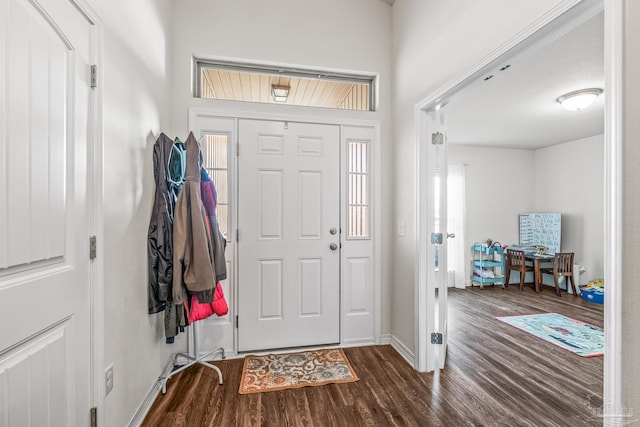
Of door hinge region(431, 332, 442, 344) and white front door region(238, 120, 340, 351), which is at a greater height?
white front door region(238, 120, 340, 351)

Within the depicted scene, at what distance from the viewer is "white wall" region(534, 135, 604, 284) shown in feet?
15.3

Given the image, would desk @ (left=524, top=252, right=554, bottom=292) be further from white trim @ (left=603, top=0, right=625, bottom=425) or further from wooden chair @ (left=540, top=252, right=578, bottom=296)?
white trim @ (left=603, top=0, right=625, bottom=425)

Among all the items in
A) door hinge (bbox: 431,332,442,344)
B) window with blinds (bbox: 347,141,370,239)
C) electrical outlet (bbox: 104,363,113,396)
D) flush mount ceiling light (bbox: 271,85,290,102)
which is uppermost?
flush mount ceiling light (bbox: 271,85,290,102)

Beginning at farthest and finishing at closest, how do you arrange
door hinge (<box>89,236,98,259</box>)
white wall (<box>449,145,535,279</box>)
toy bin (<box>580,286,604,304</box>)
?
white wall (<box>449,145,535,279</box>) < toy bin (<box>580,286,604,304</box>) < door hinge (<box>89,236,98,259</box>)

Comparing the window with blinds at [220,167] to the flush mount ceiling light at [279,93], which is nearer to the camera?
the window with blinds at [220,167]

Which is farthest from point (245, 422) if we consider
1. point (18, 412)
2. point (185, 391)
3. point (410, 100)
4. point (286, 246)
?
point (410, 100)

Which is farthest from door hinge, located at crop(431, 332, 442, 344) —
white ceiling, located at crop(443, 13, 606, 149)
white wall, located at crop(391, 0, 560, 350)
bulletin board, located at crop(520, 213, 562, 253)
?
bulletin board, located at crop(520, 213, 562, 253)

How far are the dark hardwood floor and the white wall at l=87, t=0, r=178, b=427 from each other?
0.39 m

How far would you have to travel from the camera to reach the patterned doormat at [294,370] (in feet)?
6.79

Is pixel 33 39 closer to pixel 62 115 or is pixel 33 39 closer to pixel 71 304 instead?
pixel 62 115

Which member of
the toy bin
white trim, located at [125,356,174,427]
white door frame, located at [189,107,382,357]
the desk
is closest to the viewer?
white trim, located at [125,356,174,427]

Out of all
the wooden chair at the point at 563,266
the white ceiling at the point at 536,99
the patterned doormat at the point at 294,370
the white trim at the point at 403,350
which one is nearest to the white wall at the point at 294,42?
the white trim at the point at 403,350

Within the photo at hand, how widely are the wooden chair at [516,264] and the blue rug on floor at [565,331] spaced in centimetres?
136

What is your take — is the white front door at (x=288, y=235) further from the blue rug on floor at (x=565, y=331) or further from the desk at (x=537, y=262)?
the desk at (x=537, y=262)
